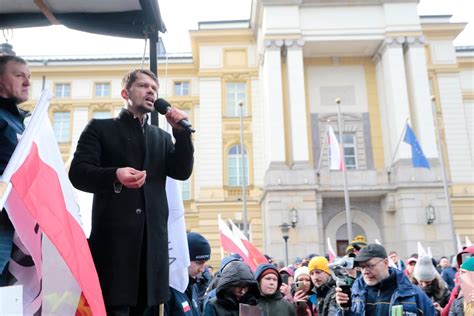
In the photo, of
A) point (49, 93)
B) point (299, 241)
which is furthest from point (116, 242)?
point (299, 241)

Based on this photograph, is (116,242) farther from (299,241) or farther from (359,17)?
(359,17)

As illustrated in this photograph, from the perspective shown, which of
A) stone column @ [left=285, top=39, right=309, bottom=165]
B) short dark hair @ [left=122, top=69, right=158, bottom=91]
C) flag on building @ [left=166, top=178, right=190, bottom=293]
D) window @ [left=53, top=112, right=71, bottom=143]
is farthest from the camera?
window @ [left=53, top=112, right=71, bottom=143]

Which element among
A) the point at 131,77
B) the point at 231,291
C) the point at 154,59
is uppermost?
the point at 154,59

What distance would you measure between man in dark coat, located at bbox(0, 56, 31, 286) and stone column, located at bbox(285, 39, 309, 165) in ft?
72.6

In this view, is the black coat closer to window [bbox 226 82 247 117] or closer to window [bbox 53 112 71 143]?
window [bbox 226 82 247 117]

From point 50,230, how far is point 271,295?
3.00 metres

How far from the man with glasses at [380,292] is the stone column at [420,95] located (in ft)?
71.9

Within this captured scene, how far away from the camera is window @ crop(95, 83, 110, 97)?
32688mm

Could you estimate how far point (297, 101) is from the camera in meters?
25.3

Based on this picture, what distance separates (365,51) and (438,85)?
5.80 m

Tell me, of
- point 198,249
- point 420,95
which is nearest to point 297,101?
point 420,95

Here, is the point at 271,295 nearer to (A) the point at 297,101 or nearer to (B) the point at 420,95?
(A) the point at 297,101

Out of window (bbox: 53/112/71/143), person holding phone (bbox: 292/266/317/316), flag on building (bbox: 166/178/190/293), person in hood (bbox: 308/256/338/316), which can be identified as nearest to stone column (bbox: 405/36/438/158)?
person holding phone (bbox: 292/266/317/316)

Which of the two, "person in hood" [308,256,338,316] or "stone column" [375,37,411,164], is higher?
"stone column" [375,37,411,164]
